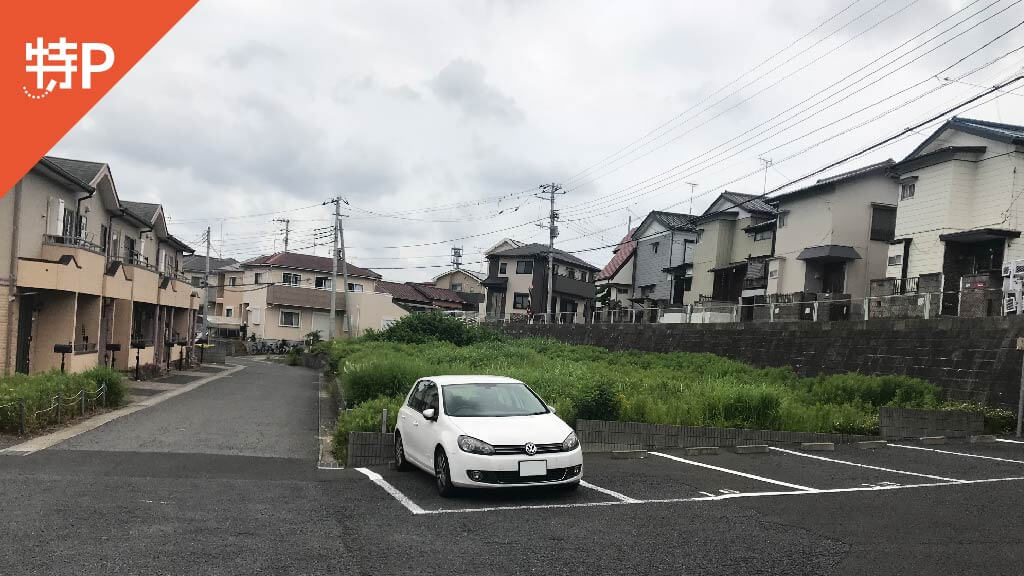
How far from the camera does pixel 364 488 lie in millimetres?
8781

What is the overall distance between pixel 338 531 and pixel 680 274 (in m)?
42.0

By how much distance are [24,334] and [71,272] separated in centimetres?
215

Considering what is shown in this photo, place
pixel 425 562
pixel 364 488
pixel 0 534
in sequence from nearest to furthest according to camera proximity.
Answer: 1. pixel 425 562
2. pixel 0 534
3. pixel 364 488

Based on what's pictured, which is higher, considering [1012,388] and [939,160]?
[939,160]

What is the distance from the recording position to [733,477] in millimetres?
9812

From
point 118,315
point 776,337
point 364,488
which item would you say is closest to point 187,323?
point 118,315

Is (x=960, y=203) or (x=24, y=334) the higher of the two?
(x=960, y=203)

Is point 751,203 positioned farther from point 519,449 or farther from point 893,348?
point 519,449

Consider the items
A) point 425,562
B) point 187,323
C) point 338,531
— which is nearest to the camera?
point 425,562

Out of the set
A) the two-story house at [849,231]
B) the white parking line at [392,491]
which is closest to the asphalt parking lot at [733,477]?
the white parking line at [392,491]

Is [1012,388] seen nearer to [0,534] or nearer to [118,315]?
[0,534]

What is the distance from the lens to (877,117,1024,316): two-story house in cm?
2278

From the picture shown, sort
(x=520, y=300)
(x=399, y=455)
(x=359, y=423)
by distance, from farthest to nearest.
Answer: (x=520, y=300) < (x=359, y=423) < (x=399, y=455)

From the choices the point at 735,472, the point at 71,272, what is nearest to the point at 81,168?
the point at 71,272
